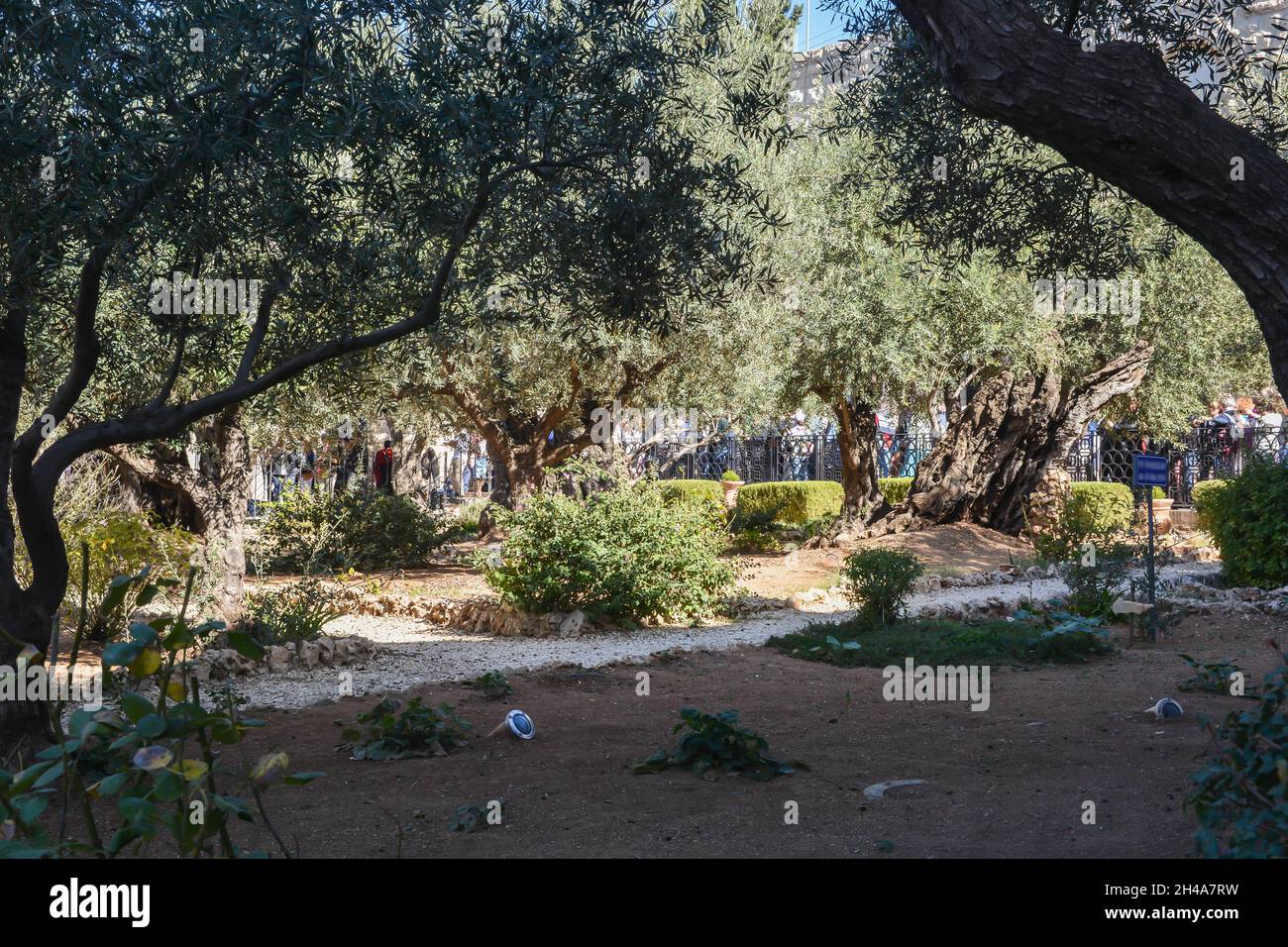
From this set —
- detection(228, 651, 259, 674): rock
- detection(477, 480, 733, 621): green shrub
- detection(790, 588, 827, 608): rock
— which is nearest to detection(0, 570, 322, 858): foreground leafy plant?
detection(228, 651, 259, 674): rock

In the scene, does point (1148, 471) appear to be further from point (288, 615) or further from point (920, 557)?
point (288, 615)

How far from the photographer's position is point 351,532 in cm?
1460

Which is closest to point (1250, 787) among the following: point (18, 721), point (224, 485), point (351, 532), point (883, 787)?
point (883, 787)

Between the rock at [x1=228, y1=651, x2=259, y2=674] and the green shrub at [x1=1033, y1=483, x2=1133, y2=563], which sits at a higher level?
the green shrub at [x1=1033, y1=483, x2=1133, y2=563]

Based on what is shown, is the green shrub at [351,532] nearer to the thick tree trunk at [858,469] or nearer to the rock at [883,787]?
the thick tree trunk at [858,469]

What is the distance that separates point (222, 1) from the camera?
459 cm

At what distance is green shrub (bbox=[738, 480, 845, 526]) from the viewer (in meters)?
19.5

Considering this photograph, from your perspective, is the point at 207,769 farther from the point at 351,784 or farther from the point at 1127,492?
the point at 1127,492

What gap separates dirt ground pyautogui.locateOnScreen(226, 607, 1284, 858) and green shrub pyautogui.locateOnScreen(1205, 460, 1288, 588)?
418 cm

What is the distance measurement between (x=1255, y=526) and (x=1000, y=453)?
5.32 meters

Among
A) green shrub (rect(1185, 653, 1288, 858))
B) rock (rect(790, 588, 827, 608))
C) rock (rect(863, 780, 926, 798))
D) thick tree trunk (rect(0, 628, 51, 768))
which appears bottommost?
rock (rect(790, 588, 827, 608))

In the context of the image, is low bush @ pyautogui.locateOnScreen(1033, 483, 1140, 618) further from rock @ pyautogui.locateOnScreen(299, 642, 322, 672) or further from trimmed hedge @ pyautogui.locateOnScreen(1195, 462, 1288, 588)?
rock @ pyautogui.locateOnScreen(299, 642, 322, 672)

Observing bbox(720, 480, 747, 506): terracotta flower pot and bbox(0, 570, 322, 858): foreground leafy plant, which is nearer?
bbox(0, 570, 322, 858): foreground leafy plant

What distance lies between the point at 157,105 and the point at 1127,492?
17.6m
